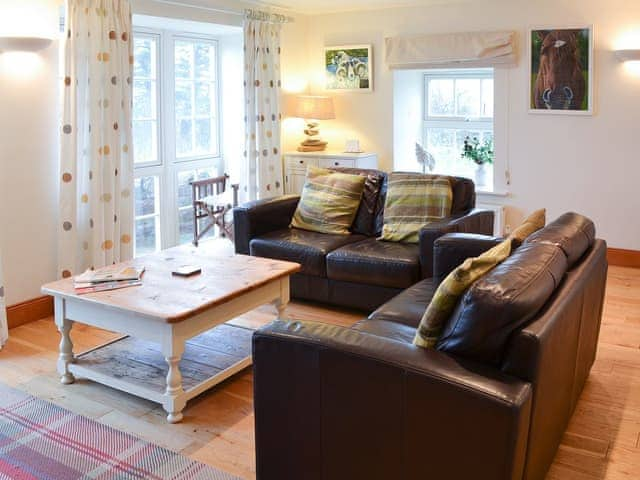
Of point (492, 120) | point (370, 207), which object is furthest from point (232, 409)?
point (492, 120)

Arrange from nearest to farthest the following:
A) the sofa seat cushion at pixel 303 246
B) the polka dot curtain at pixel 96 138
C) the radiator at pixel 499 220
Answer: the polka dot curtain at pixel 96 138, the sofa seat cushion at pixel 303 246, the radiator at pixel 499 220

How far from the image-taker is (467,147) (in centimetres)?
645

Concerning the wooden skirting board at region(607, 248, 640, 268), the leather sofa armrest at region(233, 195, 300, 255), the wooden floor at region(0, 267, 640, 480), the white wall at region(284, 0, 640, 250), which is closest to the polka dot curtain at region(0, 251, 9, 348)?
the wooden floor at region(0, 267, 640, 480)

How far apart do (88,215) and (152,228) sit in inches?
58.1

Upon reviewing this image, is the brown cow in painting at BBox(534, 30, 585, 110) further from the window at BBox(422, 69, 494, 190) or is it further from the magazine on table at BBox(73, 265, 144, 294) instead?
the magazine on table at BBox(73, 265, 144, 294)

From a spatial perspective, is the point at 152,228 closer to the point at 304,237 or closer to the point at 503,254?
the point at 304,237

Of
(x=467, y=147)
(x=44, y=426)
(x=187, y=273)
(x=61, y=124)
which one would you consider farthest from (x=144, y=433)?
(x=467, y=147)

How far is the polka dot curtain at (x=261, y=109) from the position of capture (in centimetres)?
607

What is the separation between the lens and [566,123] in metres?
5.61

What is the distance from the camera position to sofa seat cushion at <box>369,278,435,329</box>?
3.13 m

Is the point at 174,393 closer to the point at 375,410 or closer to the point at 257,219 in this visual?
the point at 375,410

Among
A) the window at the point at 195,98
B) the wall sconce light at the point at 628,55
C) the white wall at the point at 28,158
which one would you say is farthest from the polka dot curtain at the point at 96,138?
the wall sconce light at the point at 628,55

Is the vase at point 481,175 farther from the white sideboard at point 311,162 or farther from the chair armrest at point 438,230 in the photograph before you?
the chair armrest at point 438,230

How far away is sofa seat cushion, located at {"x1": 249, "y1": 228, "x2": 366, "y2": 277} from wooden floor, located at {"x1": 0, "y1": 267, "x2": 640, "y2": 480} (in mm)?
1094
